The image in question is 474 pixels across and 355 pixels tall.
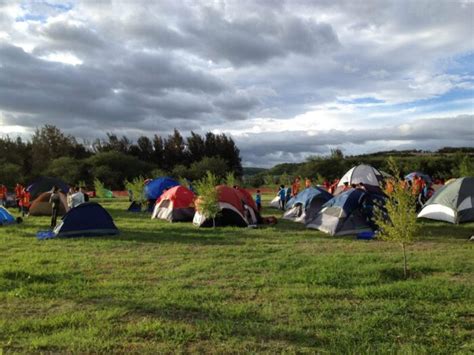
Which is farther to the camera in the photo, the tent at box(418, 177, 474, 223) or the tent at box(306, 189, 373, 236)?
the tent at box(418, 177, 474, 223)

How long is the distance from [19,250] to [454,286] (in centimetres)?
1058

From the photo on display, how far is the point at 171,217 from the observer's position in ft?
60.9

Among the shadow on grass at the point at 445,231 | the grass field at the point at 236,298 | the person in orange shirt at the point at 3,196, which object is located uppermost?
the person in orange shirt at the point at 3,196

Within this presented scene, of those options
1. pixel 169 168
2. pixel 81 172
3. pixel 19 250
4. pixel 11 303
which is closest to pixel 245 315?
pixel 11 303

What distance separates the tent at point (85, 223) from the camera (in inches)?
541

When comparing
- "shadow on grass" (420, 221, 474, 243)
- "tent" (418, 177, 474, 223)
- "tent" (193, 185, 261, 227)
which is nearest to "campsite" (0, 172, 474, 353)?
"shadow on grass" (420, 221, 474, 243)

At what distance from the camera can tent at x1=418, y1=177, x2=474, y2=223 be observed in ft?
52.0

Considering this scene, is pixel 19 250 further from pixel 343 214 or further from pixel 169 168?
pixel 169 168

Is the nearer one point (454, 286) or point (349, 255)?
point (454, 286)

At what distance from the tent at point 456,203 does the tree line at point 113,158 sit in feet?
137

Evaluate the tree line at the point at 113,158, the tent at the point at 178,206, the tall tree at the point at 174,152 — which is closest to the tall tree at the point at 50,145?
the tree line at the point at 113,158

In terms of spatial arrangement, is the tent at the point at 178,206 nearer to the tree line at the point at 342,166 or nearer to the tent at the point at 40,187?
the tent at the point at 40,187

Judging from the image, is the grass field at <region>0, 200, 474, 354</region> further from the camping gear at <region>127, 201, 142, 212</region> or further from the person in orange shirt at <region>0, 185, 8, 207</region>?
the person in orange shirt at <region>0, 185, 8, 207</region>

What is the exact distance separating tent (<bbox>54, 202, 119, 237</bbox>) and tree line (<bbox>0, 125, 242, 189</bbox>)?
37894 millimetres
